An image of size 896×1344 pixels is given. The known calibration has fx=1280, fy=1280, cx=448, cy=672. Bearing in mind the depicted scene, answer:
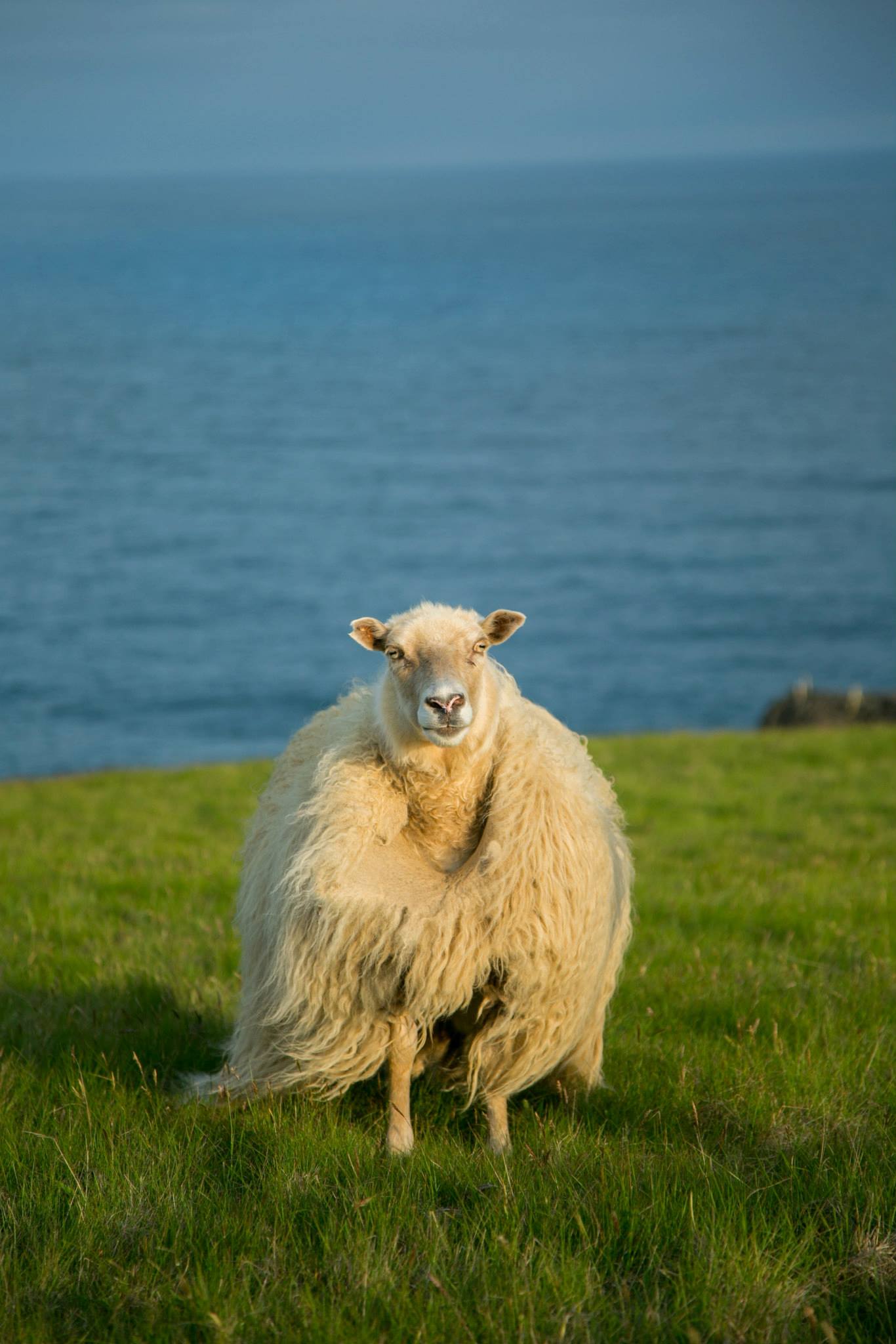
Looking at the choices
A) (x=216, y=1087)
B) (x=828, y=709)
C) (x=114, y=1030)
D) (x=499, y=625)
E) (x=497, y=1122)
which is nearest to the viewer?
(x=497, y=1122)

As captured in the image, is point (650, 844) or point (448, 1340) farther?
point (650, 844)

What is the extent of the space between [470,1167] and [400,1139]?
0.42m

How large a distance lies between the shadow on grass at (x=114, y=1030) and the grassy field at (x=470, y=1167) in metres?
0.02

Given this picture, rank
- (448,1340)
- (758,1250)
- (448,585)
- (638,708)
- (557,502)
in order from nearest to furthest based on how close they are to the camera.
A: (448,1340) → (758,1250) → (638,708) → (448,585) → (557,502)

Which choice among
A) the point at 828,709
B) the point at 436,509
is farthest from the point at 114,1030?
the point at 436,509

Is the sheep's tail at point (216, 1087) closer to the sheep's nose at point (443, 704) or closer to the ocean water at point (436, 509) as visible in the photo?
the sheep's nose at point (443, 704)

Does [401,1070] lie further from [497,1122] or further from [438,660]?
[438,660]

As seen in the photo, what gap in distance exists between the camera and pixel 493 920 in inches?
177

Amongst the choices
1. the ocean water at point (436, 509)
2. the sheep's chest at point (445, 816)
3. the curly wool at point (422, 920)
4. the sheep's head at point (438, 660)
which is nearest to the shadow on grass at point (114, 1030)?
the curly wool at point (422, 920)

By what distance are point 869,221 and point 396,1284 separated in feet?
703

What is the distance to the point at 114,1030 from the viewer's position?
5625 millimetres

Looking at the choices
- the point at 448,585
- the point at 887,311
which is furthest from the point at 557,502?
the point at 887,311

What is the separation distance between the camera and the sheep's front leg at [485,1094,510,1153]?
15.0ft

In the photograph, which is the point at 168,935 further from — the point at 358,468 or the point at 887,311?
the point at 887,311
